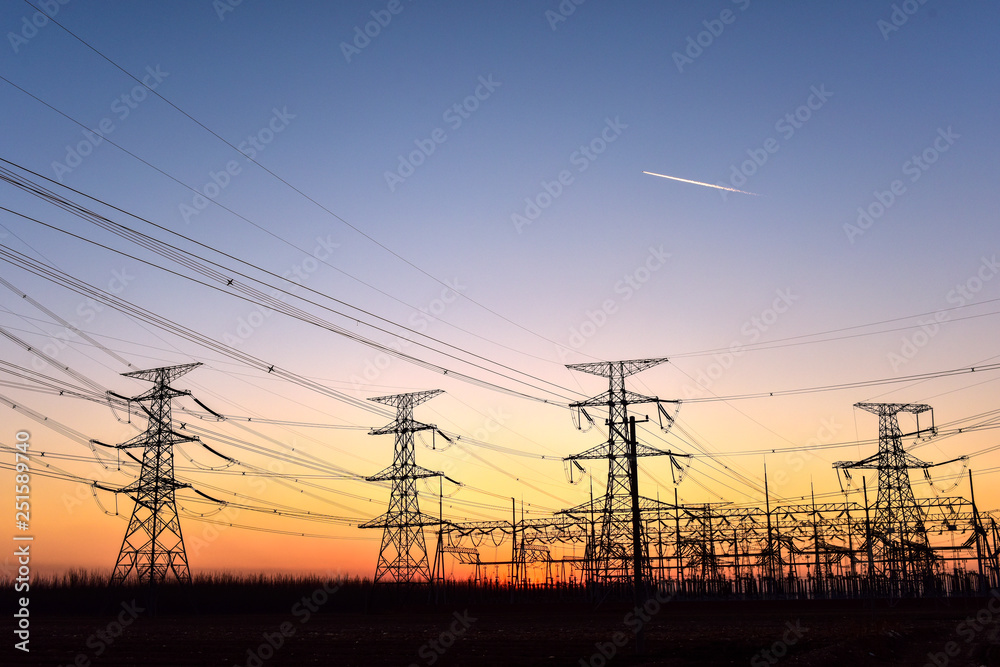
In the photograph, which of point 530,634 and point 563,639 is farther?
point 530,634

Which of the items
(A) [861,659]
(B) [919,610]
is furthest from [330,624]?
(B) [919,610]

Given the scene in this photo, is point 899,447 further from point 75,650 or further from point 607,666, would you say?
point 75,650

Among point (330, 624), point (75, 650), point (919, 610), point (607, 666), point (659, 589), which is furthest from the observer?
point (659, 589)
